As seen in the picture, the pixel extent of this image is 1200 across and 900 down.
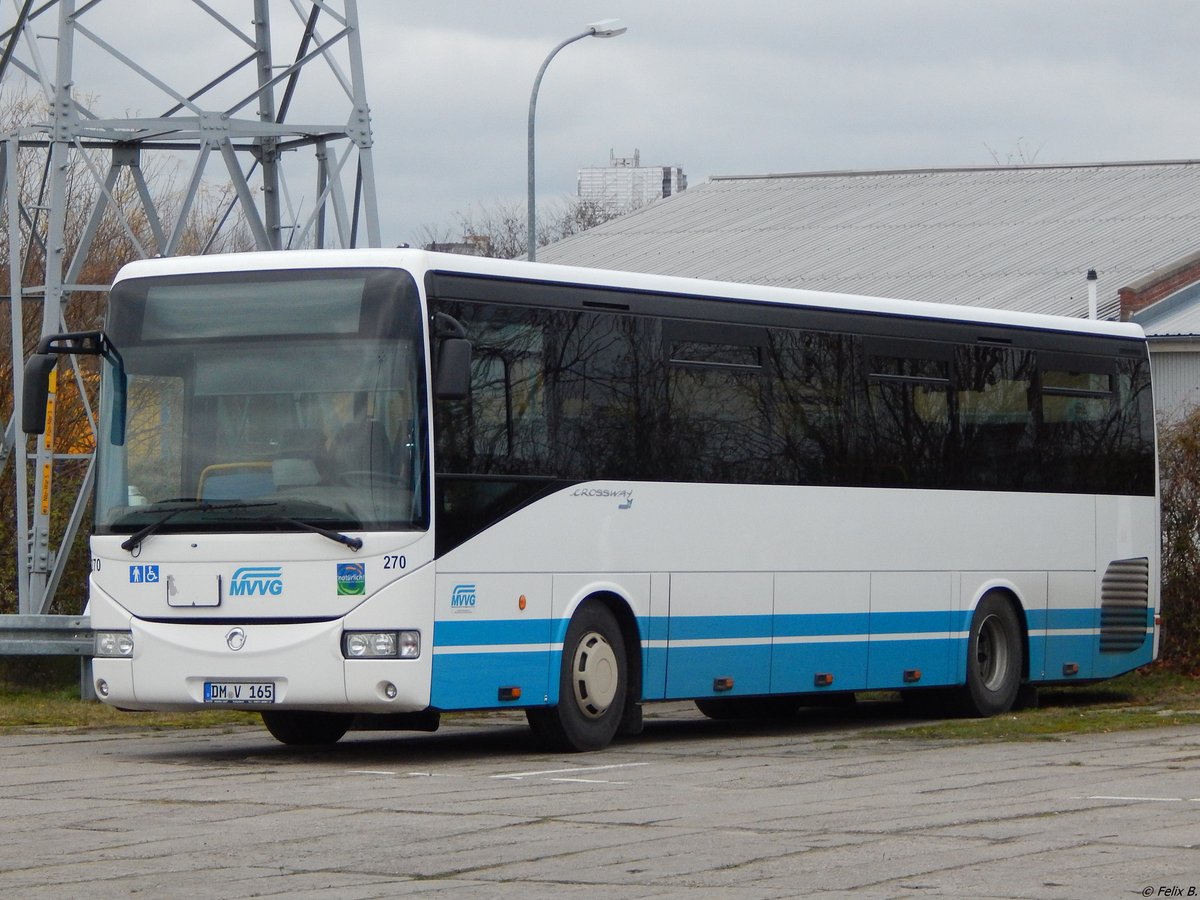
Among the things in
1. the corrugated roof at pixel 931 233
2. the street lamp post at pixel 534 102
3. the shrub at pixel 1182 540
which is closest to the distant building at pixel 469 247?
the corrugated roof at pixel 931 233

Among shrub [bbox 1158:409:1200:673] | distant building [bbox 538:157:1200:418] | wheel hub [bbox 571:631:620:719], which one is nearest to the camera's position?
wheel hub [bbox 571:631:620:719]

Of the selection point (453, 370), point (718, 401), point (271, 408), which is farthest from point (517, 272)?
point (718, 401)

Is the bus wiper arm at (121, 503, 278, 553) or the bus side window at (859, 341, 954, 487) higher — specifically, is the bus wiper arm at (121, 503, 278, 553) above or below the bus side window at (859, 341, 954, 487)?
below

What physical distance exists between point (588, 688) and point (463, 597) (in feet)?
4.57

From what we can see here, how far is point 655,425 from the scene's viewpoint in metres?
15.5

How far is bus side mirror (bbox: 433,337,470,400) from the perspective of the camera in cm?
1347

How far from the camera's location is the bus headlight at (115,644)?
46.5 ft

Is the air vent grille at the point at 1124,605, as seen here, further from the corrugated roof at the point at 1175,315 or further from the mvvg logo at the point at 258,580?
the corrugated roof at the point at 1175,315

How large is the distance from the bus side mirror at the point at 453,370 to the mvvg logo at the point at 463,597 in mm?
1223

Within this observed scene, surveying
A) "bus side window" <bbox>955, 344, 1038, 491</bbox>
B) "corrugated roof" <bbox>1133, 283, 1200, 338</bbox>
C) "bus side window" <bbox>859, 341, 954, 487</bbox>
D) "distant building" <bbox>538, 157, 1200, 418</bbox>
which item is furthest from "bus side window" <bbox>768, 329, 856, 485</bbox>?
"corrugated roof" <bbox>1133, 283, 1200, 338</bbox>

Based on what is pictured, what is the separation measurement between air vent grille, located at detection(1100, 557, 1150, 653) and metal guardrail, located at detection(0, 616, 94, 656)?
28.8 ft

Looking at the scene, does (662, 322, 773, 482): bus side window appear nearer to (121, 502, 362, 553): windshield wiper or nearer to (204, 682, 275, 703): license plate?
(121, 502, 362, 553): windshield wiper

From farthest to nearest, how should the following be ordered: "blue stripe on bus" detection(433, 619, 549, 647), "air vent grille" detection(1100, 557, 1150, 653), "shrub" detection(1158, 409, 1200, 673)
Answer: "shrub" detection(1158, 409, 1200, 673), "air vent grille" detection(1100, 557, 1150, 653), "blue stripe on bus" detection(433, 619, 549, 647)

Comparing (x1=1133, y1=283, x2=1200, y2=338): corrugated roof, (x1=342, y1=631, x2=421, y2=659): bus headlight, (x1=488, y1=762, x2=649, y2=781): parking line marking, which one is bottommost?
(x1=488, y1=762, x2=649, y2=781): parking line marking
